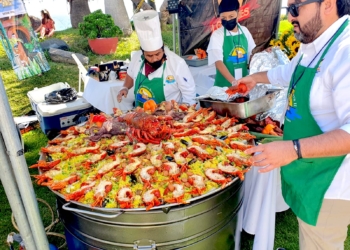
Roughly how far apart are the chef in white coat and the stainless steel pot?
1522 mm

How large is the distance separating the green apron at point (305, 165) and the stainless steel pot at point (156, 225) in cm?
40

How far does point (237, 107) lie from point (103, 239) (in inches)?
57.2

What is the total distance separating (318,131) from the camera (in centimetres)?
177

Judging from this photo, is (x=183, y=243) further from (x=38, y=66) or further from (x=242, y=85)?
(x=38, y=66)

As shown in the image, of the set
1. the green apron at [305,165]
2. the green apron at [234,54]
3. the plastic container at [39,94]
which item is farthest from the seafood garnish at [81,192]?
the plastic container at [39,94]

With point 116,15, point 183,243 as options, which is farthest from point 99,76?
point 116,15

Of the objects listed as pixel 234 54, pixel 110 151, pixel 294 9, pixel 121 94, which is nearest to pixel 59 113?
pixel 121 94

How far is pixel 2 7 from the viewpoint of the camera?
2.47m

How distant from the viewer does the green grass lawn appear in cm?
315

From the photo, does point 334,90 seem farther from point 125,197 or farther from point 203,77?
point 203,77

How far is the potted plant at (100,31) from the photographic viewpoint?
9.07m

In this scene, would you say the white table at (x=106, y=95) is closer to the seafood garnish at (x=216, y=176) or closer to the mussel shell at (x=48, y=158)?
the mussel shell at (x=48, y=158)

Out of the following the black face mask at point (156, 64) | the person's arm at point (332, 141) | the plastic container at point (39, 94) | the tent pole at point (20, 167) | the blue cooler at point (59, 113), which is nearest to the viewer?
the person's arm at point (332, 141)

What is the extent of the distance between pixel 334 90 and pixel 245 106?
1.01 meters
